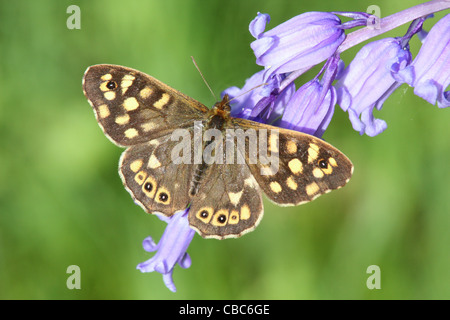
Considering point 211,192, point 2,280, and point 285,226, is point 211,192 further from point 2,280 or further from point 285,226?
point 2,280

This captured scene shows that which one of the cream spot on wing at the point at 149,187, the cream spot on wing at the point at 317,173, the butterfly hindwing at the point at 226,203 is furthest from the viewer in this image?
the cream spot on wing at the point at 149,187

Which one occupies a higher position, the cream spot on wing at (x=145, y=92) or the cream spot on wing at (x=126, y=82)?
the cream spot on wing at (x=126, y=82)

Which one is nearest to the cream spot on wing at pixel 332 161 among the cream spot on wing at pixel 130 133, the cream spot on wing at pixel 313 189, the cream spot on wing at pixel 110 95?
the cream spot on wing at pixel 313 189

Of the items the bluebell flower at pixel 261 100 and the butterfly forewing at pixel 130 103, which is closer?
the bluebell flower at pixel 261 100

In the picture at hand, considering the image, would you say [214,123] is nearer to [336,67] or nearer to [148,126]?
[148,126]

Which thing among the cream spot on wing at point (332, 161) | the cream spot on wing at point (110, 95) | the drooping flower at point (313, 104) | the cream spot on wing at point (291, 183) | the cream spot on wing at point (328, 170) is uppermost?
the cream spot on wing at point (110, 95)

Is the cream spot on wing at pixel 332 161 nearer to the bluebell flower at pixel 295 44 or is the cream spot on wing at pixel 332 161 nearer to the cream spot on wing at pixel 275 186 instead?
the cream spot on wing at pixel 275 186

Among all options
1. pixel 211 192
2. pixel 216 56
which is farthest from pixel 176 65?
pixel 211 192

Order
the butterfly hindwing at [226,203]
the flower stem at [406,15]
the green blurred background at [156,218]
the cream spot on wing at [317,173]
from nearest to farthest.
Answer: the flower stem at [406,15] < the cream spot on wing at [317,173] < the butterfly hindwing at [226,203] < the green blurred background at [156,218]
